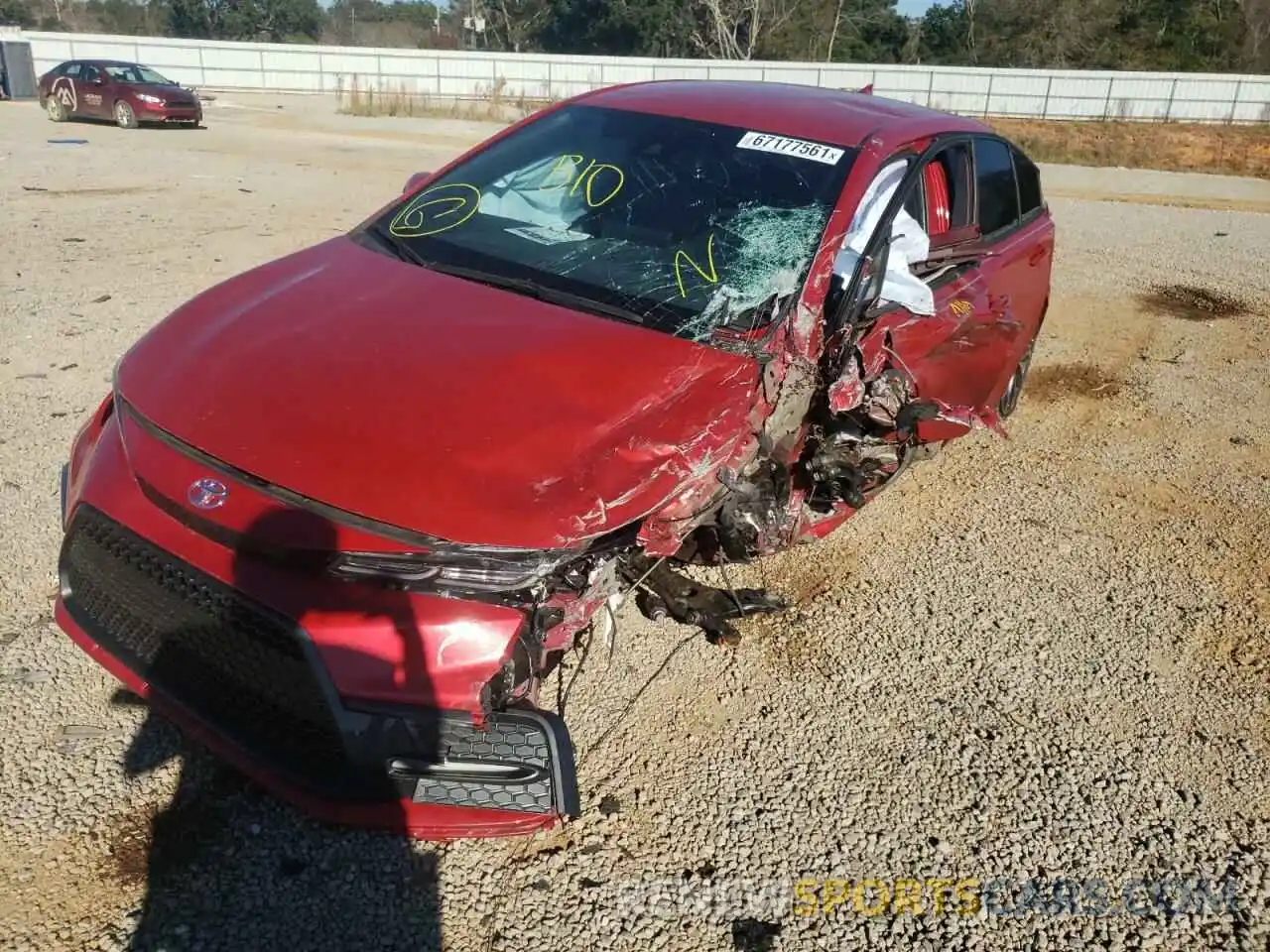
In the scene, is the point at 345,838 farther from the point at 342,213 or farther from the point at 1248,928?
the point at 342,213

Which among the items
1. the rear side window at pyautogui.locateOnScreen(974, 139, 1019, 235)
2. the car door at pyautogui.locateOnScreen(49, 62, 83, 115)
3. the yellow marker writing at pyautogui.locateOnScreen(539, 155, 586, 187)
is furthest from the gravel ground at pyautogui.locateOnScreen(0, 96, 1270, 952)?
the car door at pyautogui.locateOnScreen(49, 62, 83, 115)

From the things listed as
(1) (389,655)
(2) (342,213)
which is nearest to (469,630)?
(1) (389,655)

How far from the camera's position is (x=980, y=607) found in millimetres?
3703

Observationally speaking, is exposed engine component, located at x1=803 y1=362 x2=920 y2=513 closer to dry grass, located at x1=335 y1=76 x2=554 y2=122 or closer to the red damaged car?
the red damaged car

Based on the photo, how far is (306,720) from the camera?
2.18 m

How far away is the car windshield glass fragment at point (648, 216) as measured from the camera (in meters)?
3.08

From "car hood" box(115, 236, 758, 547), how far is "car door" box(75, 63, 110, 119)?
18.4 m

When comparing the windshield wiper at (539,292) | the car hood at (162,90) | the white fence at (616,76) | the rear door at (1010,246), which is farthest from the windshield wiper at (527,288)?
the white fence at (616,76)

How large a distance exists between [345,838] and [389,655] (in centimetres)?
65

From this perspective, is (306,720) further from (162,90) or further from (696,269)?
(162,90)

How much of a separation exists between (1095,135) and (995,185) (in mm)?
29702

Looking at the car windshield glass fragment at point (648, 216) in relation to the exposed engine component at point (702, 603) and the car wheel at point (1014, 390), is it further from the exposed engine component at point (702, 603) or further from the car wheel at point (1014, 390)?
the car wheel at point (1014, 390)

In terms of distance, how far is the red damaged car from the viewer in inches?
85.9

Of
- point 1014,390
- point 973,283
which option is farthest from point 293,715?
point 1014,390
